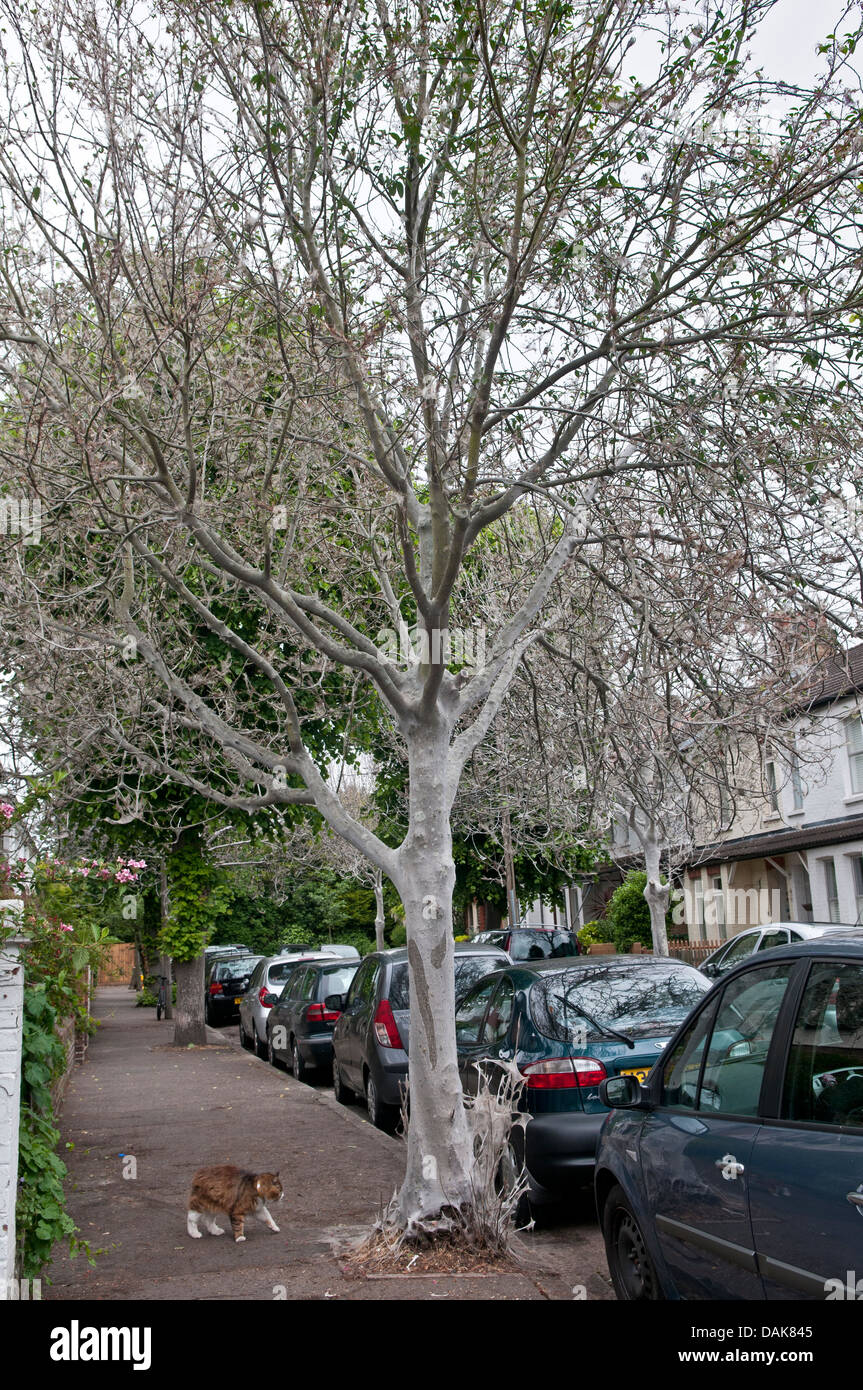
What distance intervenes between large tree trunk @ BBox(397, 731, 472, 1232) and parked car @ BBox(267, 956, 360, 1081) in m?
7.89

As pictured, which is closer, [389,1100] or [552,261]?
[552,261]

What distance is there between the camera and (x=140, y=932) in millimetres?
40969

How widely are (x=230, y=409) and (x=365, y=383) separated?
1893 millimetres

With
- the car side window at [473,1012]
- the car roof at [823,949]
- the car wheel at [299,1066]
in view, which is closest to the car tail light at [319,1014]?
the car wheel at [299,1066]

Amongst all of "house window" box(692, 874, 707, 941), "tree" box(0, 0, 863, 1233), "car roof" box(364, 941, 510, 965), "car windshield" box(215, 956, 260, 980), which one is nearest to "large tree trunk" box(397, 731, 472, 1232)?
"tree" box(0, 0, 863, 1233)

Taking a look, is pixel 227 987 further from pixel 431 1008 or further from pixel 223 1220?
pixel 431 1008

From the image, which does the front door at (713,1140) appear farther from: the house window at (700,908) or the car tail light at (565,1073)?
the house window at (700,908)

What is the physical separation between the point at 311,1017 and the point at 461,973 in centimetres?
438

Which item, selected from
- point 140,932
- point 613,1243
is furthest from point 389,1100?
point 140,932

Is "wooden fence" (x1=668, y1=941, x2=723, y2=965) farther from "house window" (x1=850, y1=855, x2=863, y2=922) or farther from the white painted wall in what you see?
the white painted wall

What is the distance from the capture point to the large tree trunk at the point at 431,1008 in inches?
257

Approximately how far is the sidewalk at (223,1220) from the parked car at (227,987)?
38.7 ft

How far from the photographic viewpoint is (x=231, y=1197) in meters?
7.04

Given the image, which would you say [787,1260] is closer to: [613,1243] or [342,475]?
[613,1243]
